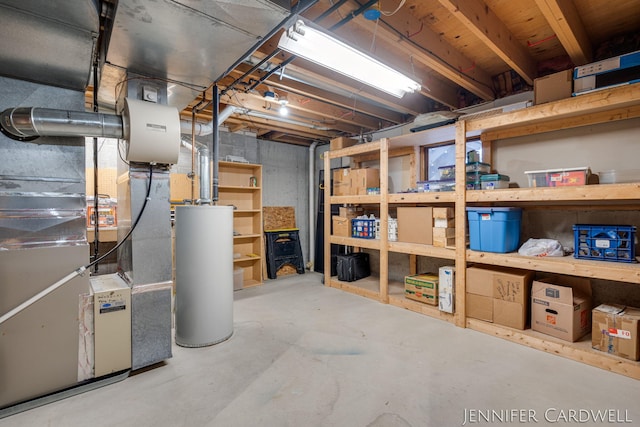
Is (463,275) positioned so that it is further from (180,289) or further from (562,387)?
(180,289)

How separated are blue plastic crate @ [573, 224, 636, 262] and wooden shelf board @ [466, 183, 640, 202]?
0.25 metres

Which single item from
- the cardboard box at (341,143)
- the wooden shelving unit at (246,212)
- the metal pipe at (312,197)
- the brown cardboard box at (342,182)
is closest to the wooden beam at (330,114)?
the cardboard box at (341,143)

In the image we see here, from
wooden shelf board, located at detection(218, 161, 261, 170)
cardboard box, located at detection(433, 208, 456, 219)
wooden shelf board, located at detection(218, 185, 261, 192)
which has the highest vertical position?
wooden shelf board, located at detection(218, 161, 261, 170)

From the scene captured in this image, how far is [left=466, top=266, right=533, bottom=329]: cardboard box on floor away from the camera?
2768mm

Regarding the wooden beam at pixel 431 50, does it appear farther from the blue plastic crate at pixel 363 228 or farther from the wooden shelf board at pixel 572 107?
the blue plastic crate at pixel 363 228

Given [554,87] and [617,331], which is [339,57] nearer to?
[554,87]

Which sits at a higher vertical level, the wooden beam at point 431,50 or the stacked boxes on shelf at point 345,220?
the wooden beam at point 431,50

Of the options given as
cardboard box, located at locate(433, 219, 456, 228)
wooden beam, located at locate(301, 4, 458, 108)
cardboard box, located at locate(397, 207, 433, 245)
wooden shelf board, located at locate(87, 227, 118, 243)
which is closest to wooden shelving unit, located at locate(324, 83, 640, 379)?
cardboard box, located at locate(397, 207, 433, 245)

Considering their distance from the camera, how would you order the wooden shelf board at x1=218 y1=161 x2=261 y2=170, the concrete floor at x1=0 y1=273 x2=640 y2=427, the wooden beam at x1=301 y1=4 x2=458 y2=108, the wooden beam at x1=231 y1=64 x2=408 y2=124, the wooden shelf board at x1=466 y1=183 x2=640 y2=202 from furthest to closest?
the wooden shelf board at x1=218 y1=161 x2=261 y2=170, the wooden beam at x1=231 y1=64 x2=408 y2=124, the wooden beam at x1=301 y1=4 x2=458 y2=108, the wooden shelf board at x1=466 y1=183 x2=640 y2=202, the concrete floor at x1=0 y1=273 x2=640 y2=427

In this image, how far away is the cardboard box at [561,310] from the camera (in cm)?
251

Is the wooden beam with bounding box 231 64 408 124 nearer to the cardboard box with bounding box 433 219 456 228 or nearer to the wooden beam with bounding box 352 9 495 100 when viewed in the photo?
the wooden beam with bounding box 352 9 495 100

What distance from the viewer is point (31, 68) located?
1.90 metres

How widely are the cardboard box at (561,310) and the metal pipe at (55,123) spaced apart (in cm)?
372

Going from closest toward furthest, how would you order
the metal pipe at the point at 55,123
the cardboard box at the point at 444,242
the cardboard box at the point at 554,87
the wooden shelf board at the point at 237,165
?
the metal pipe at the point at 55,123 < the cardboard box at the point at 554,87 < the cardboard box at the point at 444,242 < the wooden shelf board at the point at 237,165
